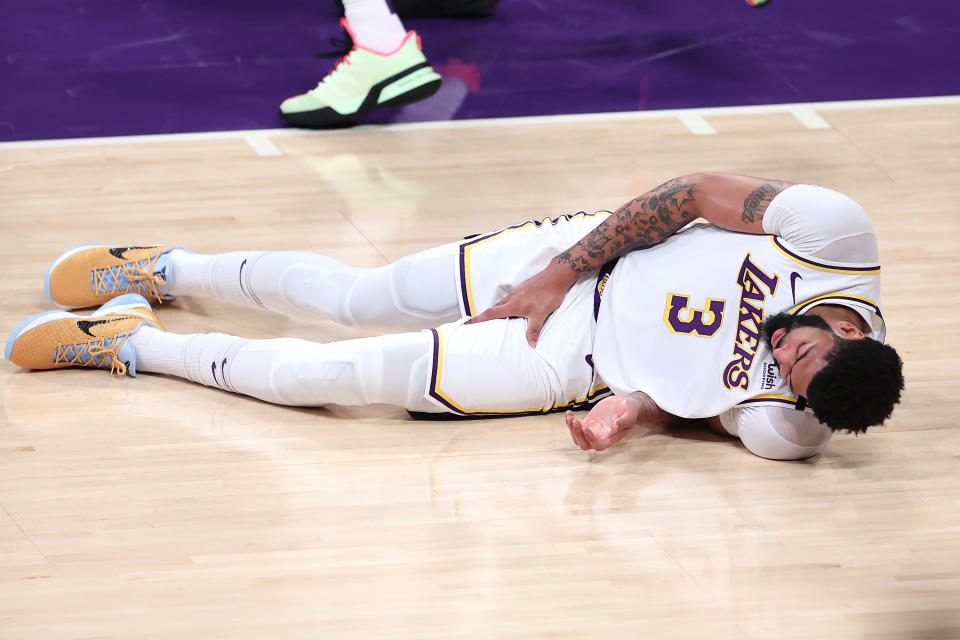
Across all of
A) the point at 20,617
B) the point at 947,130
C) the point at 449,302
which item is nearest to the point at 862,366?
the point at 449,302

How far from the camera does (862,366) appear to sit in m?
1.83

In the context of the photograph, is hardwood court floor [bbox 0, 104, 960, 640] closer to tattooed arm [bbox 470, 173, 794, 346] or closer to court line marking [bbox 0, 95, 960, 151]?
tattooed arm [bbox 470, 173, 794, 346]

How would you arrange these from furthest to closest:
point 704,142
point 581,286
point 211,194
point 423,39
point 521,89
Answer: point 423,39
point 521,89
point 704,142
point 211,194
point 581,286

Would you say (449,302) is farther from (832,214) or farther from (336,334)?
(832,214)

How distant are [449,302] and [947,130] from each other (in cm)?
199

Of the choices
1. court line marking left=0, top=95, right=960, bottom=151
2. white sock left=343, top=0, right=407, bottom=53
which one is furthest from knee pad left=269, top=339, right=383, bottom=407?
white sock left=343, top=0, right=407, bottom=53

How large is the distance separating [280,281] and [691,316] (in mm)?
833

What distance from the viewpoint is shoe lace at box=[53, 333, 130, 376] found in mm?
2303

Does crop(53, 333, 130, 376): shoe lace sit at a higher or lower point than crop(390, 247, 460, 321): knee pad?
lower

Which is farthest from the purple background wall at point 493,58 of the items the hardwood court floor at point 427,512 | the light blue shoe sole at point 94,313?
the light blue shoe sole at point 94,313

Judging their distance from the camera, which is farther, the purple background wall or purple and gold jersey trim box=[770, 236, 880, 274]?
the purple background wall

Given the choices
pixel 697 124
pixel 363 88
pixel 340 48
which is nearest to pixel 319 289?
pixel 363 88

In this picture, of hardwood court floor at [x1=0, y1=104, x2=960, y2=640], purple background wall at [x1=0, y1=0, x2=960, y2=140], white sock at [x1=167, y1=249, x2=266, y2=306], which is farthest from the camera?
purple background wall at [x1=0, y1=0, x2=960, y2=140]

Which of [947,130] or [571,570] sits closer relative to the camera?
[571,570]
